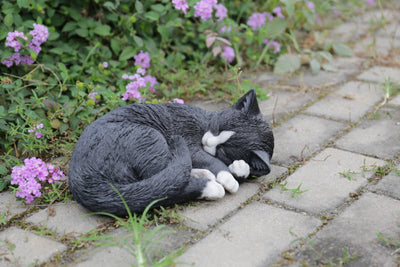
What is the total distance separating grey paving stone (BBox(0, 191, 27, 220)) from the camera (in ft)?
7.80

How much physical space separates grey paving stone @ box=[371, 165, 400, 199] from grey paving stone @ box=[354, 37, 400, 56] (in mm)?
2298

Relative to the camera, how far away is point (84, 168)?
7.40 ft

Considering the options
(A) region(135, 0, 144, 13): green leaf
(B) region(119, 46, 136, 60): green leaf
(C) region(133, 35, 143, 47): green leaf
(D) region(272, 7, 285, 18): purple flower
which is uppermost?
(A) region(135, 0, 144, 13): green leaf

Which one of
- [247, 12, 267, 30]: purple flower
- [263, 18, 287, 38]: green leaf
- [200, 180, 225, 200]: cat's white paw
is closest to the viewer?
[200, 180, 225, 200]: cat's white paw

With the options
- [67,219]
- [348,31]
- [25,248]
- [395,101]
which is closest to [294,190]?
[67,219]

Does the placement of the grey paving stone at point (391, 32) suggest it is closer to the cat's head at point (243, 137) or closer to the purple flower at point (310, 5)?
the purple flower at point (310, 5)

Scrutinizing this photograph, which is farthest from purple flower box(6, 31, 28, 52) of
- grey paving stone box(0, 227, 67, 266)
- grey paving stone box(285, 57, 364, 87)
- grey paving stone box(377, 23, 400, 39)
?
grey paving stone box(377, 23, 400, 39)

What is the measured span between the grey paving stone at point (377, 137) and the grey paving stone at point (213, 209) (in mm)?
879

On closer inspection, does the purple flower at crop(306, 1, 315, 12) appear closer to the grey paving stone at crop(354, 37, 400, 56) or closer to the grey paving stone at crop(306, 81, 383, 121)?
the grey paving stone at crop(354, 37, 400, 56)

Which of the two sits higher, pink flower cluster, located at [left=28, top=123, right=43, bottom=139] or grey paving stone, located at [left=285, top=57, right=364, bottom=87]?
pink flower cluster, located at [left=28, top=123, right=43, bottom=139]

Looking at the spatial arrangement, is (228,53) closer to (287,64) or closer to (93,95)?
(287,64)

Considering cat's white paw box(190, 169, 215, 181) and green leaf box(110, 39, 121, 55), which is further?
green leaf box(110, 39, 121, 55)

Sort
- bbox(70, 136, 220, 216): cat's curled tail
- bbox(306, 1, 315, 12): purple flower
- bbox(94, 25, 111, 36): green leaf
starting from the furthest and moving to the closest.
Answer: bbox(306, 1, 315, 12): purple flower, bbox(94, 25, 111, 36): green leaf, bbox(70, 136, 220, 216): cat's curled tail

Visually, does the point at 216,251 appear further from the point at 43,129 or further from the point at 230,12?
the point at 230,12
